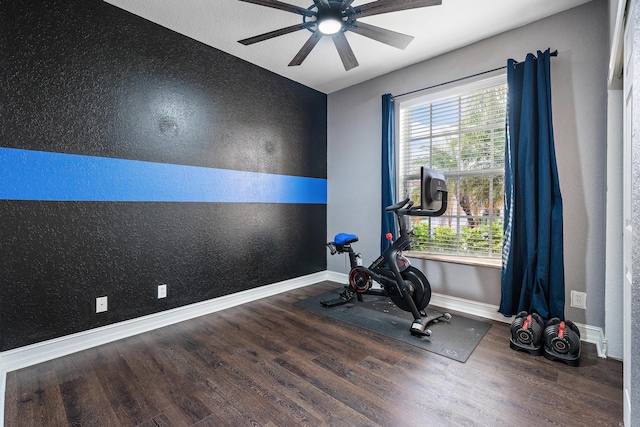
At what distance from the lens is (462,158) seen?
3326 millimetres

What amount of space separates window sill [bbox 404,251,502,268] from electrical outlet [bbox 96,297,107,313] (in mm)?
3117

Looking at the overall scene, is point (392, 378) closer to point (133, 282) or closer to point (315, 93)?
point (133, 282)

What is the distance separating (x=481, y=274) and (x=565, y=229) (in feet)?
2.77

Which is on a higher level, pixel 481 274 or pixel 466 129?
pixel 466 129

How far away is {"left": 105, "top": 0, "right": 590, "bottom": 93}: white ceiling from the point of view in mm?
2545

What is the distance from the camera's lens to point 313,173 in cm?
441

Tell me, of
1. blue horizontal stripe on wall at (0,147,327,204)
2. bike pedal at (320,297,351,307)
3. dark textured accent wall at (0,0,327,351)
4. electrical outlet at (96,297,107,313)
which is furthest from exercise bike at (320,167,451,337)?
electrical outlet at (96,297,107,313)

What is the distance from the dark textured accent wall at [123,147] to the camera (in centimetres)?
217

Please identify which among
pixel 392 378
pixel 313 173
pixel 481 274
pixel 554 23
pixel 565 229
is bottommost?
pixel 392 378

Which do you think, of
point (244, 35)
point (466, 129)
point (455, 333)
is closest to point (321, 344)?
point (455, 333)

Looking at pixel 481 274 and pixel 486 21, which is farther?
pixel 481 274

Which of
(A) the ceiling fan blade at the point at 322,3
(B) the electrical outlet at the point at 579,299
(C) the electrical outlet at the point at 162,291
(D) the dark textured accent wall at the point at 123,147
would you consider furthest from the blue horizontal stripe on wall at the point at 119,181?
(B) the electrical outlet at the point at 579,299

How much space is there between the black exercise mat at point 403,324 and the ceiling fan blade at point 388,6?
2.47 metres

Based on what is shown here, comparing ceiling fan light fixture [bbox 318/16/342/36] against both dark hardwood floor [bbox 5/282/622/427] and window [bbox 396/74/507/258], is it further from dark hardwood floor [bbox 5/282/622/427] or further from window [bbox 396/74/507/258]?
dark hardwood floor [bbox 5/282/622/427]
